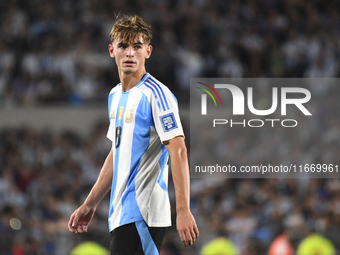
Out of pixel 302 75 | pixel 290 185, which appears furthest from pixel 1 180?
pixel 302 75

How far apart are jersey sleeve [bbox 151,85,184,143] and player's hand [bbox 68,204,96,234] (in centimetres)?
88

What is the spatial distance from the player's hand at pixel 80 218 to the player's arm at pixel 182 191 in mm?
880

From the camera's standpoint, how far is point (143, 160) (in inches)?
124

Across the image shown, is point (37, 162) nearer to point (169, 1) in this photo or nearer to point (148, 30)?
point (169, 1)

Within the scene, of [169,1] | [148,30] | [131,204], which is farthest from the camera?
[169,1]

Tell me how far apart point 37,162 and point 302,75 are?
6.25 meters

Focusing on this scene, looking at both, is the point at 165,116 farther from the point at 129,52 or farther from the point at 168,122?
the point at 129,52

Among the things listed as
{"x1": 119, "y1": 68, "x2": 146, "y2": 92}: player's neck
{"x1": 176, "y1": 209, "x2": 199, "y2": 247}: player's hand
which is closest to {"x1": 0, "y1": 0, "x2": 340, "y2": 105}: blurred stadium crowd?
{"x1": 119, "y1": 68, "x2": 146, "y2": 92}: player's neck

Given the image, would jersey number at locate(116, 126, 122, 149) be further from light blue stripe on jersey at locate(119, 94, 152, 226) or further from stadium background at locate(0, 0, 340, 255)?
stadium background at locate(0, 0, 340, 255)

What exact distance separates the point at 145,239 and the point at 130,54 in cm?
116

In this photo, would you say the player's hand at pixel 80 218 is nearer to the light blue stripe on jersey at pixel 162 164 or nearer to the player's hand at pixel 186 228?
the light blue stripe on jersey at pixel 162 164

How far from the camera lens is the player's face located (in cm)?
322

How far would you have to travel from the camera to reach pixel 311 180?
383 inches

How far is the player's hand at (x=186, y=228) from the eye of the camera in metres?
2.75
